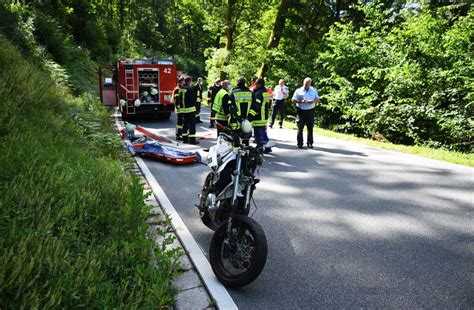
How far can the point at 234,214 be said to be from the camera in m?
3.40

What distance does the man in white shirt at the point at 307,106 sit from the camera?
10023mm

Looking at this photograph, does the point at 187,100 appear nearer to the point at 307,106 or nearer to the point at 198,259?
the point at 307,106

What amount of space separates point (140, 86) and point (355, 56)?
31.7 ft

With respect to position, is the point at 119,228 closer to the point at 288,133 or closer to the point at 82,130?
the point at 82,130

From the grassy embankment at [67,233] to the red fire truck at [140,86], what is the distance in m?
9.24

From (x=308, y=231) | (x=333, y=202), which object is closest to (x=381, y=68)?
(x=333, y=202)

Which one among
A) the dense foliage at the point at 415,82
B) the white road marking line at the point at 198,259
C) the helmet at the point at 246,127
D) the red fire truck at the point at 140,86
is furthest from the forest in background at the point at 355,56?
the helmet at the point at 246,127

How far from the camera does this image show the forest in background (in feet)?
38.3

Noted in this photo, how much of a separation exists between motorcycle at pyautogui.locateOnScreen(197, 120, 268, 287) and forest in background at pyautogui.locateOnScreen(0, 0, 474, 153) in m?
9.56

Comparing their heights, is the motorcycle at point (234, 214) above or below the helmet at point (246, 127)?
below

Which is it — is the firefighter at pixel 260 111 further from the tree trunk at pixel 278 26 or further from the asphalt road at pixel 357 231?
the tree trunk at pixel 278 26

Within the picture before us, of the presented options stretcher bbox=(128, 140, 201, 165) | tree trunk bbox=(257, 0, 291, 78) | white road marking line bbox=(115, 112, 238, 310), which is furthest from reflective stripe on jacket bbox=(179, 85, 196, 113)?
tree trunk bbox=(257, 0, 291, 78)

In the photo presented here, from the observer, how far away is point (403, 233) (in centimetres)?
450

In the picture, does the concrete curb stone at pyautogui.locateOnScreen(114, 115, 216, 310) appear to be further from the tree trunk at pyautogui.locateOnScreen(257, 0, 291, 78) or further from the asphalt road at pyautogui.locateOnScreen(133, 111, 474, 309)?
the tree trunk at pyautogui.locateOnScreen(257, 0, 291, 78)
